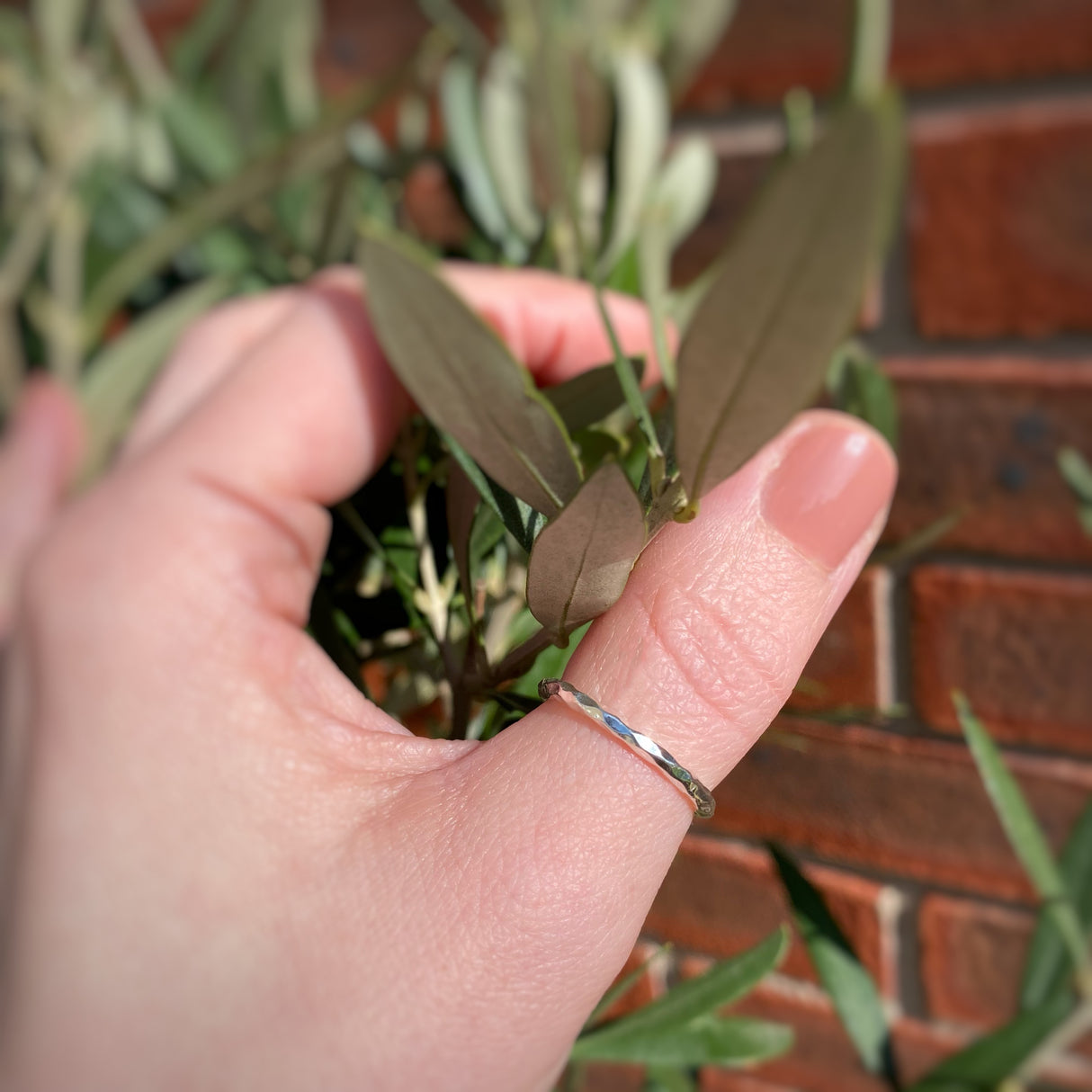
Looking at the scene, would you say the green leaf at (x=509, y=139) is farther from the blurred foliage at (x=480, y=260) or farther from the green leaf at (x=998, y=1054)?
the green leaf at (x=998, y=1054)

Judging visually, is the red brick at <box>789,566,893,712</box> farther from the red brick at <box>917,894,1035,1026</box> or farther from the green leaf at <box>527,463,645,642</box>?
the green leaf at <box>527,463,645,642</box>

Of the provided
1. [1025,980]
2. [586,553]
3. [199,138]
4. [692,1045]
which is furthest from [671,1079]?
[199,138]

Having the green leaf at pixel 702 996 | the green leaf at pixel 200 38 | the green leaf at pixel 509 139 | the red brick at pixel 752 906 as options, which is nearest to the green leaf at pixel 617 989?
the green leaf at pixel 702 996

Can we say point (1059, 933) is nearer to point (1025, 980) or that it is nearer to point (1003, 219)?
point (1025, 980)

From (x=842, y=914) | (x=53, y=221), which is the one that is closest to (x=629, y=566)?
(x=842, y=914)

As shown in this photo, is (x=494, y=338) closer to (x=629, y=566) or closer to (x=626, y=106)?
(x=629, y=566)

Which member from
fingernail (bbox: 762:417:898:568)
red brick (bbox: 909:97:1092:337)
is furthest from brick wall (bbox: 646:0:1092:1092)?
fingernail (bbox: 762:417:898:568)
